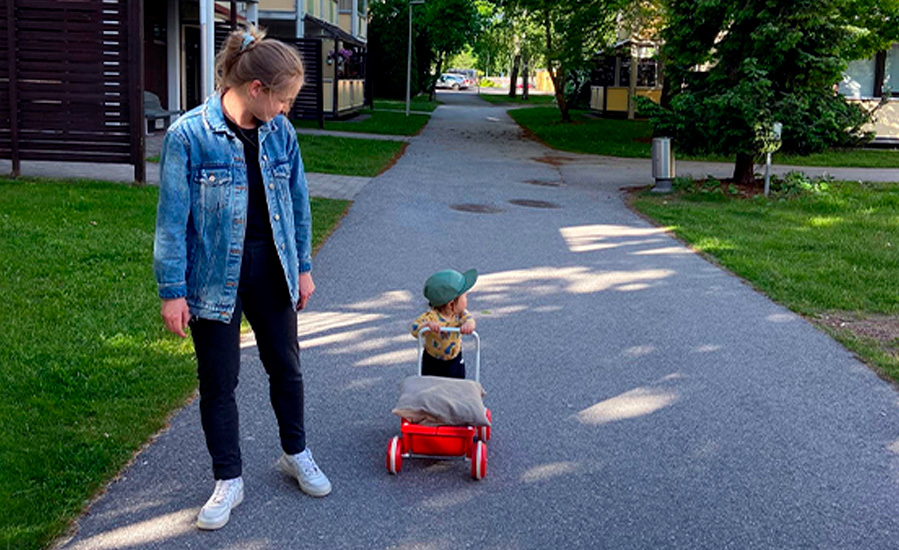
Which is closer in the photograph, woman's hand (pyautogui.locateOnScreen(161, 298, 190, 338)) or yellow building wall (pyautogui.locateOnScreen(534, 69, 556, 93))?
woman's hand (pyautogui.locateOnScreen(161, 298, 190, 338))

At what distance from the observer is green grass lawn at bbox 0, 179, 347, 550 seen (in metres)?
3.89

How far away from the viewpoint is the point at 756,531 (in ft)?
Answer: 12.4

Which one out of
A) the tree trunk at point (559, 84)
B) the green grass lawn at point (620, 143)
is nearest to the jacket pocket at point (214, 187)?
the green grass lawn at point (620, 143)

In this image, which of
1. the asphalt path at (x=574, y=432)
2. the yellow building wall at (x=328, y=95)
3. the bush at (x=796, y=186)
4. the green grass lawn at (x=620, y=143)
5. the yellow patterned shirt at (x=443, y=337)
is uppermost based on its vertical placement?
the yellow building wall at (x=328, y=95)

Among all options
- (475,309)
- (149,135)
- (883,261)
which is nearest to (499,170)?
(149,135)

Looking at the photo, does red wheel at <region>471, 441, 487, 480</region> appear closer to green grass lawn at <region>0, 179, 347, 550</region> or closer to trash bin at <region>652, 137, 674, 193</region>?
green grass lawn at <region>0, 179, 347, 550</region>

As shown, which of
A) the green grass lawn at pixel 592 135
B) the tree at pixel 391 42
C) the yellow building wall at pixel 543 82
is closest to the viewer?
the green grass lawn at pixel 592 135

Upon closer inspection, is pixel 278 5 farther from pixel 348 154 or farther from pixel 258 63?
pixel 258 63

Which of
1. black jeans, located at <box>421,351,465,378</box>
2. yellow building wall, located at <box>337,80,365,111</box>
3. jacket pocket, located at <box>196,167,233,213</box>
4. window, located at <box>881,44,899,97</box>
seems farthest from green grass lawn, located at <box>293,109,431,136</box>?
jacket pocket, located at <box>196,167,233,213</box>

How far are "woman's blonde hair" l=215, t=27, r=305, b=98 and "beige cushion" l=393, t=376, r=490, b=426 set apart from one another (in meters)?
1.50

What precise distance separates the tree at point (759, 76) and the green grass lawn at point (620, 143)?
170 cm

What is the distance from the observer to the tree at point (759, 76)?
1433cm

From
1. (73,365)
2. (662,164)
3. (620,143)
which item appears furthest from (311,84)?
(73,365)

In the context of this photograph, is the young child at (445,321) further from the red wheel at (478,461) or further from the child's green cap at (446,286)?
the red wheel at (478,461)
